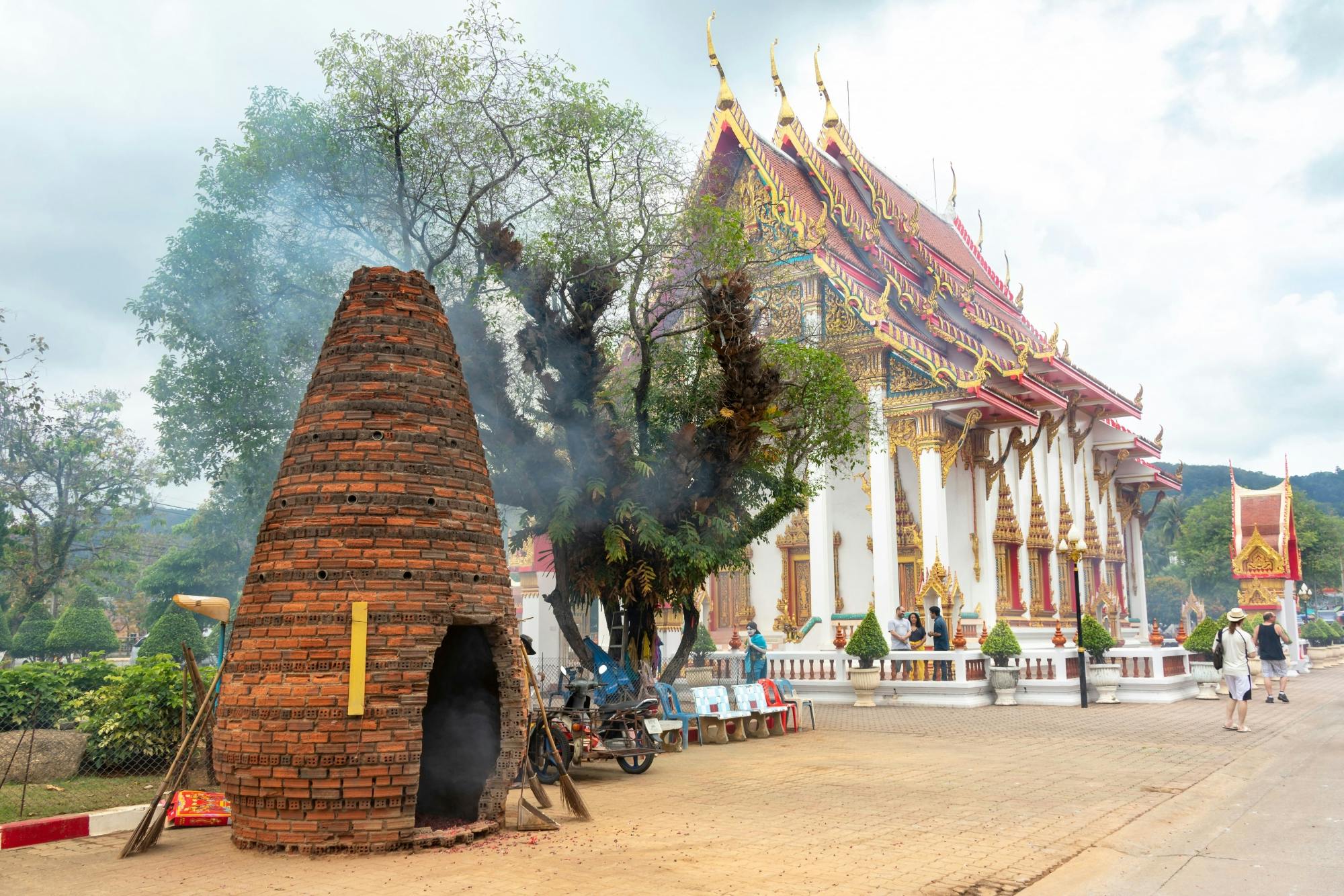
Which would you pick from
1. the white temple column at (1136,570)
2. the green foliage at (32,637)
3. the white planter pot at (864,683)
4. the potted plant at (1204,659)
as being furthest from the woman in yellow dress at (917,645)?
the green foliage at (32,637)

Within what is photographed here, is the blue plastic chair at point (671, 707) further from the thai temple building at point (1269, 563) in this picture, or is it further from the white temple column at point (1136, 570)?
the white temple column at point (1136, 570)

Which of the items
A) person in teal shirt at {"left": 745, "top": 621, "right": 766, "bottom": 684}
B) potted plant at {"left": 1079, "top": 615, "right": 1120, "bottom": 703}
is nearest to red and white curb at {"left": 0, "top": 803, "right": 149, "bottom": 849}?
person in teal shirt at {"left": 745, "top": 621, "right": 766, "bottom": 684}

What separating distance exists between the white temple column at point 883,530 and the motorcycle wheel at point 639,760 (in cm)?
1154

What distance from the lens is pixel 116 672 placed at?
12023 millimetres

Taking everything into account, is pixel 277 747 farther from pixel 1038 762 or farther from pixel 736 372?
pixel 1038 762

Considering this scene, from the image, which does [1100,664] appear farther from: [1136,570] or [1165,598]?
[1165,598]

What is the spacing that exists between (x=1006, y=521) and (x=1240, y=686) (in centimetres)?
1206

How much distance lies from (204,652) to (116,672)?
19.7 m

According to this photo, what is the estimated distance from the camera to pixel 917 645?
61.7ft

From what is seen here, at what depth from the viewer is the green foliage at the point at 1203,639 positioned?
19125 millimetres

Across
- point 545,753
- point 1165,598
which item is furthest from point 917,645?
point 1165,598

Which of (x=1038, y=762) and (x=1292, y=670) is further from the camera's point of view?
(x=1292, y=670)

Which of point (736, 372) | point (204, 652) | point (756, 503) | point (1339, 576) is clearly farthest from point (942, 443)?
point (1339, 576)

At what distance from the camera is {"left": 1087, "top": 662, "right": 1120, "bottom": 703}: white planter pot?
17500 mm
